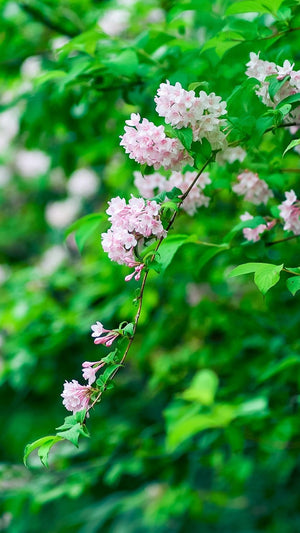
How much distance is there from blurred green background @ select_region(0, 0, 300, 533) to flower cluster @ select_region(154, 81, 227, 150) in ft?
0.23

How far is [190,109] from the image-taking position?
2.75 ft

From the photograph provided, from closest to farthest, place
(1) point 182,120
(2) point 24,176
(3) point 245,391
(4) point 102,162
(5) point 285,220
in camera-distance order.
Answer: (1) point 182,120, (5) point 285,220, (3) point 245,391, (4) point 102,162, (2) point 24,176

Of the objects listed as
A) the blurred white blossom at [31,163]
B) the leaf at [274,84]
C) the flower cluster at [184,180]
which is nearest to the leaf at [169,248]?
the flower cluster at [184,180]

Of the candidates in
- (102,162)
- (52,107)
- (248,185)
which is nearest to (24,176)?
(102,162)

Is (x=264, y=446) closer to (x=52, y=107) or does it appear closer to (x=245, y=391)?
(x=245, y=391)

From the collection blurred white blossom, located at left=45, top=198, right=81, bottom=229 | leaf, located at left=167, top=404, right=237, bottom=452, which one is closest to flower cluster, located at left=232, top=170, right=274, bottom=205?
leaf, located at left=167, top=404, right=237, bottom=452

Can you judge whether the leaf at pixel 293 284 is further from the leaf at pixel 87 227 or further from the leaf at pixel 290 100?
the leaf at pixel 87 227

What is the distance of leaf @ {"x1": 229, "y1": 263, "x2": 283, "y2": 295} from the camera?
2.75 feet

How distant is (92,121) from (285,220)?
0.92m

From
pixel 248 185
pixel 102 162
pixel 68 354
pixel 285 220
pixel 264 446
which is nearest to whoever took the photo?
pixel 285 220

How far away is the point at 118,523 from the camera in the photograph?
3873mm

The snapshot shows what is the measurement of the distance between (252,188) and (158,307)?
1279 mm

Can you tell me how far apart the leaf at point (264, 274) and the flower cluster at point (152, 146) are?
0.60ft

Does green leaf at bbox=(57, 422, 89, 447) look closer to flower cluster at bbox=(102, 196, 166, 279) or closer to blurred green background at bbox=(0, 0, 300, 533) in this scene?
flower cluster at bbox=(102, 196, 166, 279)
